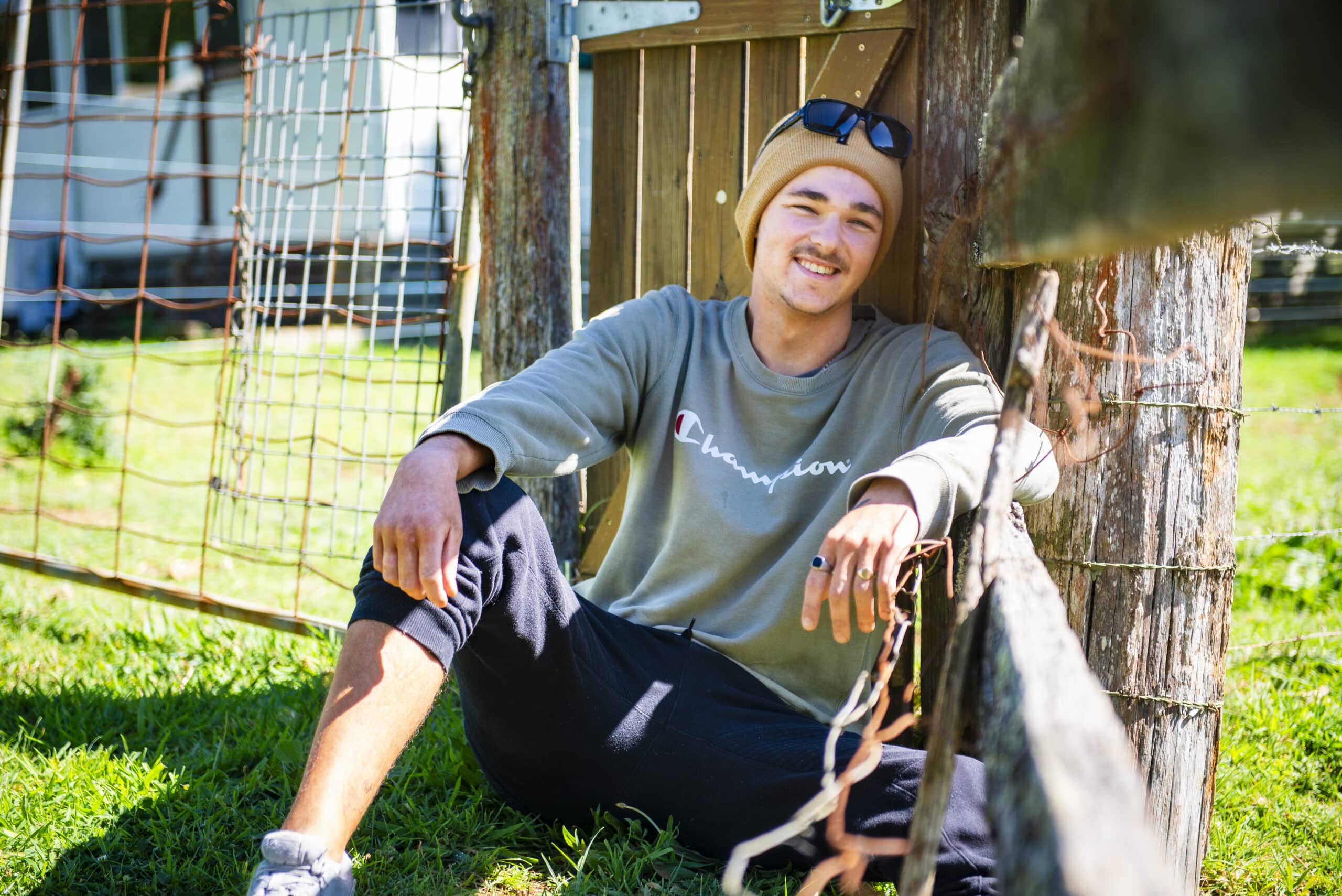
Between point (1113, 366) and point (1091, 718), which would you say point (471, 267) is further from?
point (1091, 718)

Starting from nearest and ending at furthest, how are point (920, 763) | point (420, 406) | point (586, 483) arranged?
point (920, 763) → point (586, 483) → point (420, 406)

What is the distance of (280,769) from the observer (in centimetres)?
267

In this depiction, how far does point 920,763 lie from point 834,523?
1.71 feet

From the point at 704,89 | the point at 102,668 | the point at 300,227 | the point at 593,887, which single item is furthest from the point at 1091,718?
the point at 300,227

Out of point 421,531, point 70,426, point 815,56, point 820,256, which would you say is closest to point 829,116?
point 820,256

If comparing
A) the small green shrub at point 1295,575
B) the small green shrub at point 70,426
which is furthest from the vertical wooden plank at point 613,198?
the small green shrub at point 70,426

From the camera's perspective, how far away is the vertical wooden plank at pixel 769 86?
2.79 m

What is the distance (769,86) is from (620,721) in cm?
170

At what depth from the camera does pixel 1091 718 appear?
96 cm

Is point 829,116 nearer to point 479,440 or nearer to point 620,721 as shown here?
point 479,440

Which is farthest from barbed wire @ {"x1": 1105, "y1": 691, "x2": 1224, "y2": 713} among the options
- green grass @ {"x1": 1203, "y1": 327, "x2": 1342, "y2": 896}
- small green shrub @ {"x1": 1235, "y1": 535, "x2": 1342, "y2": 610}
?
small green shrub @ {"x1": 1235, "y1": 535, "x2": 1342, "y2": 610}

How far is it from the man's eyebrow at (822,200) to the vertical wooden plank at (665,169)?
0.65 metres

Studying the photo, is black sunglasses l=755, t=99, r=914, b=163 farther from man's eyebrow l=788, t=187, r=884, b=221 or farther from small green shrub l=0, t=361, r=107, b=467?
small green shrub l=0, t=361, r=107, b=467

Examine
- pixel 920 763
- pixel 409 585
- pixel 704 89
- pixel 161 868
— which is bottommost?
pixel 161 868
